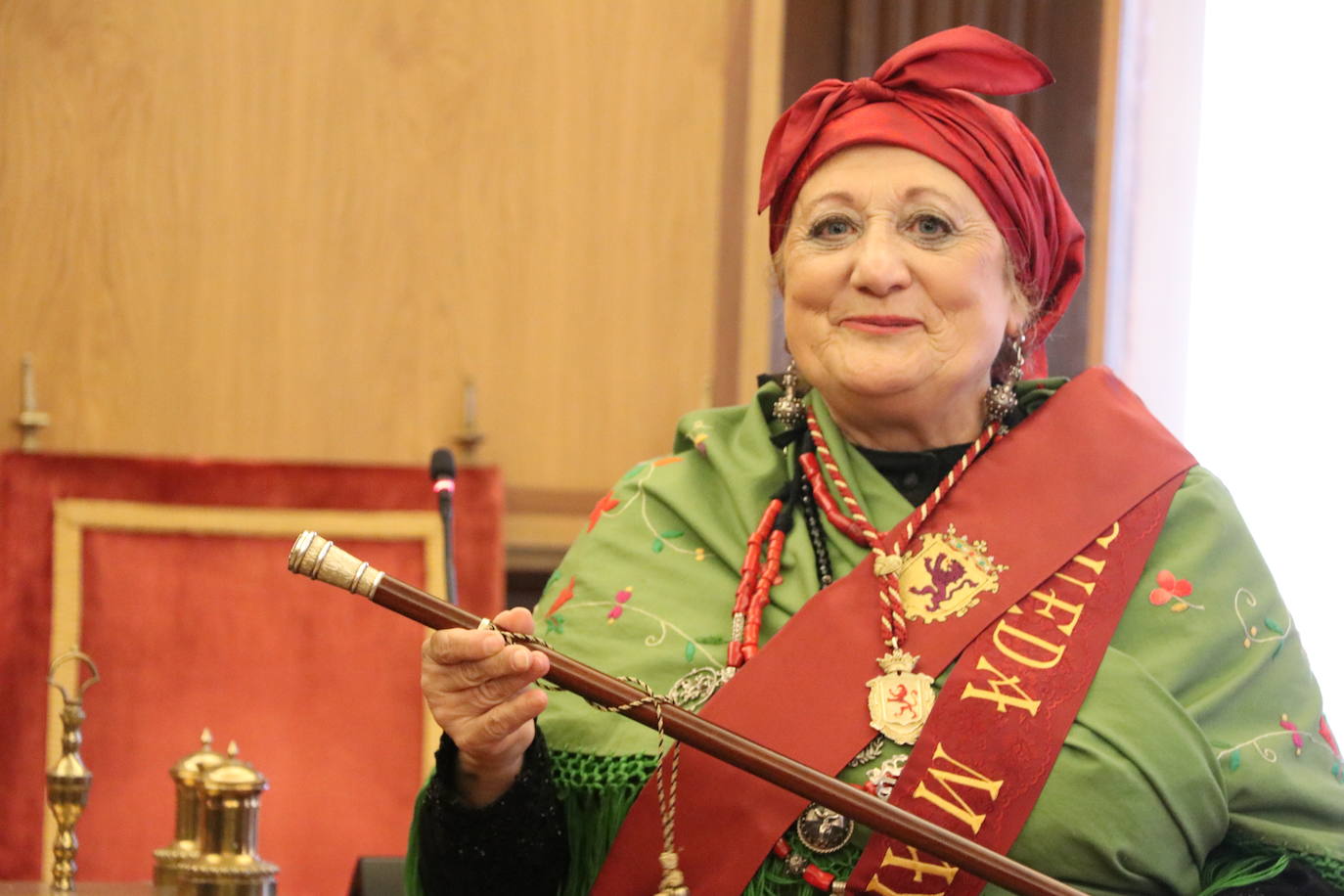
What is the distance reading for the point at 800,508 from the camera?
6.53ft

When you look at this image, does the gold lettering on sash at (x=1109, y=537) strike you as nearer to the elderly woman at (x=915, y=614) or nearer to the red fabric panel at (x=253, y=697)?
the elderly woman at (x=915, y=614)

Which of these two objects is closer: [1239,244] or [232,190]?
[1239,244]

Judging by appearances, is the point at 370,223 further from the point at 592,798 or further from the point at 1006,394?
the point at 592,798

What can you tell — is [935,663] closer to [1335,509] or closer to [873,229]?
[873,229]

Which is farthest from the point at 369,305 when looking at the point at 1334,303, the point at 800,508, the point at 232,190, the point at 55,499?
the point at 1334,303

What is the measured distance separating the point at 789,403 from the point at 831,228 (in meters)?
0.22

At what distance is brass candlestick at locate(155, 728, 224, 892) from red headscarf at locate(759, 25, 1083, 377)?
3.21ft

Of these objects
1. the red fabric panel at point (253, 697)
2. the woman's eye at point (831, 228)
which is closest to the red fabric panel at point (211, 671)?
the red fabric panel at point (253, 697)

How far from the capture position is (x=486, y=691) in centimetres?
155

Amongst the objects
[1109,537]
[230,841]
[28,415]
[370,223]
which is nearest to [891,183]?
[1109,537]

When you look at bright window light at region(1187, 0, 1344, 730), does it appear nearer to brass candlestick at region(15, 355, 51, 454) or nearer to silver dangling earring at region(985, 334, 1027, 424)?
silver dangling earring at region(985, 334, 1027, 424)

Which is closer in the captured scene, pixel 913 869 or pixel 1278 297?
pixel 913 869

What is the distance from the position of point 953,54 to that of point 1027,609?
0.65 meters

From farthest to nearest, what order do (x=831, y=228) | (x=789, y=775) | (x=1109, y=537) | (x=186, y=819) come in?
1. (x=186, y=819)
2. (x=831, y=228)
3. (x=1109, y=537)
4. (x=789, y=775)
